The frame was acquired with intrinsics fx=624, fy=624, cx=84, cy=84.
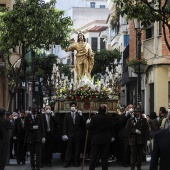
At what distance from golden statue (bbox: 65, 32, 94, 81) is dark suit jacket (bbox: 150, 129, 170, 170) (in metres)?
15.2

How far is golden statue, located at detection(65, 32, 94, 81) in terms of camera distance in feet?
77.2

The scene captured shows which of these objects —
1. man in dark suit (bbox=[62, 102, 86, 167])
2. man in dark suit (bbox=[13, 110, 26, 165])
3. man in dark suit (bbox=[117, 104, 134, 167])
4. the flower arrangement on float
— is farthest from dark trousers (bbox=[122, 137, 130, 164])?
man in dark suit (bbox=[13, 110, 26, 165])

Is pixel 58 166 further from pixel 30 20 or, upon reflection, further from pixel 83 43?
pixel 30 20

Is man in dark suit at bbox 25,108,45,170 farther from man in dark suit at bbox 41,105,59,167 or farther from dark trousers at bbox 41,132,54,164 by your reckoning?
dark trousers at bbox 41,132,54,164

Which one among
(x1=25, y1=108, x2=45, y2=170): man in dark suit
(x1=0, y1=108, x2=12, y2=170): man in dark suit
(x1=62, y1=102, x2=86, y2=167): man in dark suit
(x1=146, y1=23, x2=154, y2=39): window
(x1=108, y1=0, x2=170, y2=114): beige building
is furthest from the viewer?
(x1=146, y1=23, x2=154, y2=39): window

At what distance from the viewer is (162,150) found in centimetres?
823

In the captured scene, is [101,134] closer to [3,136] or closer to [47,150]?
[3,136]

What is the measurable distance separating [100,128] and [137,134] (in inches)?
65.7

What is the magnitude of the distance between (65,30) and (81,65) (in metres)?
4.47

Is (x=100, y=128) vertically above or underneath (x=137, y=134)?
above

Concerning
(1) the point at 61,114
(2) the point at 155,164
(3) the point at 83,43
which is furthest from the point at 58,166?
(2) the point at 155,164

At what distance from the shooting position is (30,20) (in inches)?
1051

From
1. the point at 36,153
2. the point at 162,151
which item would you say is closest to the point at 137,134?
the point at 36,153

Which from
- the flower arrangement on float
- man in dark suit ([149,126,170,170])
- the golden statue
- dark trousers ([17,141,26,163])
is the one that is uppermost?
the golden statue
